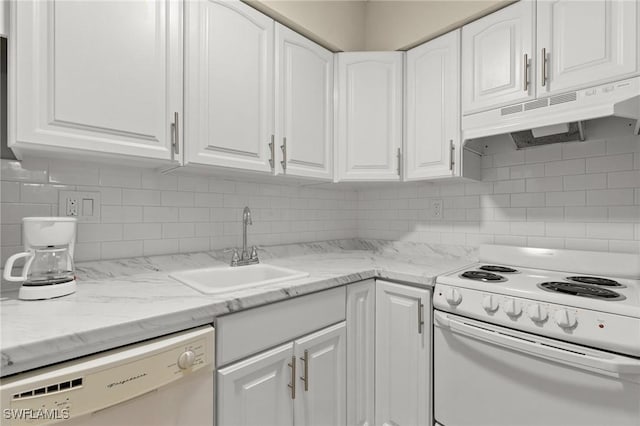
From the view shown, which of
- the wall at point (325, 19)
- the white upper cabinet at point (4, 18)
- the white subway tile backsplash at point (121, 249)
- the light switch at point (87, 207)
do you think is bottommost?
the white subway tile backsplash at point (121, 249)

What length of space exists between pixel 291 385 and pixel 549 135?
5.55 ft

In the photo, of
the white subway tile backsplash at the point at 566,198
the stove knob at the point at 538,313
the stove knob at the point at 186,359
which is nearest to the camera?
the stove knob at the point at 186,359

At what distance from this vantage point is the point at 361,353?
5.14ft

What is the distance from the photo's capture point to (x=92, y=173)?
1332 millimetres

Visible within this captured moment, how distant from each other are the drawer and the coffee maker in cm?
56

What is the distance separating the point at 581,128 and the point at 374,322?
1372 millimetres

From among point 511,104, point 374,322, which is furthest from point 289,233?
point 511,104

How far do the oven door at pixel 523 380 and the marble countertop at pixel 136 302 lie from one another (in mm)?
322

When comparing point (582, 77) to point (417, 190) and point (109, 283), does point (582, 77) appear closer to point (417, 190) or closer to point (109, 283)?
point (417, 190)

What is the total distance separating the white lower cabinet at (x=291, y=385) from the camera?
1062 mm

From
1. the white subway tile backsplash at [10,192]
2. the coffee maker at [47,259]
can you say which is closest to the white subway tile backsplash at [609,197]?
the coffee maker at [47,259]

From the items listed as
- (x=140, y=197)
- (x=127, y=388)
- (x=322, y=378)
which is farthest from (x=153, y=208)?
(x=322, y=378)

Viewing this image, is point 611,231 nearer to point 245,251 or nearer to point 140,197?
point 245,251

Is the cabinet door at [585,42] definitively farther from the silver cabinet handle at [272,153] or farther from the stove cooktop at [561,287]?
the silver cabinet handle at [272,153]
